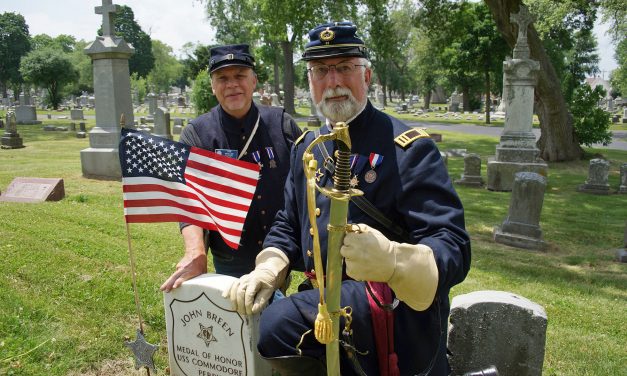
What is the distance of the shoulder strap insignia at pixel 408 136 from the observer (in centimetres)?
226

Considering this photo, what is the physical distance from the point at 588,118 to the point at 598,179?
5785mm

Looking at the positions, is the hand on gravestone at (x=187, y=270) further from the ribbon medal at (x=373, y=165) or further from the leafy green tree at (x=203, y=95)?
the leafy green tree at (x=203, y=95)

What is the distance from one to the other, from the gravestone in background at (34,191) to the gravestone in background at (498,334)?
24.2 feet

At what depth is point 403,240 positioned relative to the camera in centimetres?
227

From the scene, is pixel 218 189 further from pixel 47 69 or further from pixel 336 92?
pixel 47 69

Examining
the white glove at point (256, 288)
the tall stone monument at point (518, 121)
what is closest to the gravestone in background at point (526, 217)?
the tall stone monument at point (518, 121)

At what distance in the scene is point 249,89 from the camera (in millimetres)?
3484

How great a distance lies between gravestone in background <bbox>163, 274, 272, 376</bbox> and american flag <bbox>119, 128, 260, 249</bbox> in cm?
35

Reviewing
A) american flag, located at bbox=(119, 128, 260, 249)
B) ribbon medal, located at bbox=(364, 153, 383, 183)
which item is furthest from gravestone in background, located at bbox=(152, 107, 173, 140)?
ribbon medal, located at bbox=(364, 153, 383, 183)

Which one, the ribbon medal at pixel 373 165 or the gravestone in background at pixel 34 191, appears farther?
the gravestone in background at pixel 34 191

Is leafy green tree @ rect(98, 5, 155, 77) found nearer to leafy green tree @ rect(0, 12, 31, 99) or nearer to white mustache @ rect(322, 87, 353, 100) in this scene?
leafy green tree @ rect(0, 12, 31, 99)

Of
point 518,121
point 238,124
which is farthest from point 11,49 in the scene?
point 238,124

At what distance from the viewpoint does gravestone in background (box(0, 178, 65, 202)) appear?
8.18 meters

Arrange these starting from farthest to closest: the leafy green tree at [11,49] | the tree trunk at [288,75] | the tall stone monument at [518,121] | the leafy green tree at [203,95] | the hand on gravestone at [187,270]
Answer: the leafy green tree at [11,49] → the tree trunk at [288,75] → the leafy green tree at [203,95] → the tall stone monument at [518,121] → the hand on gravestone at [187,270]
